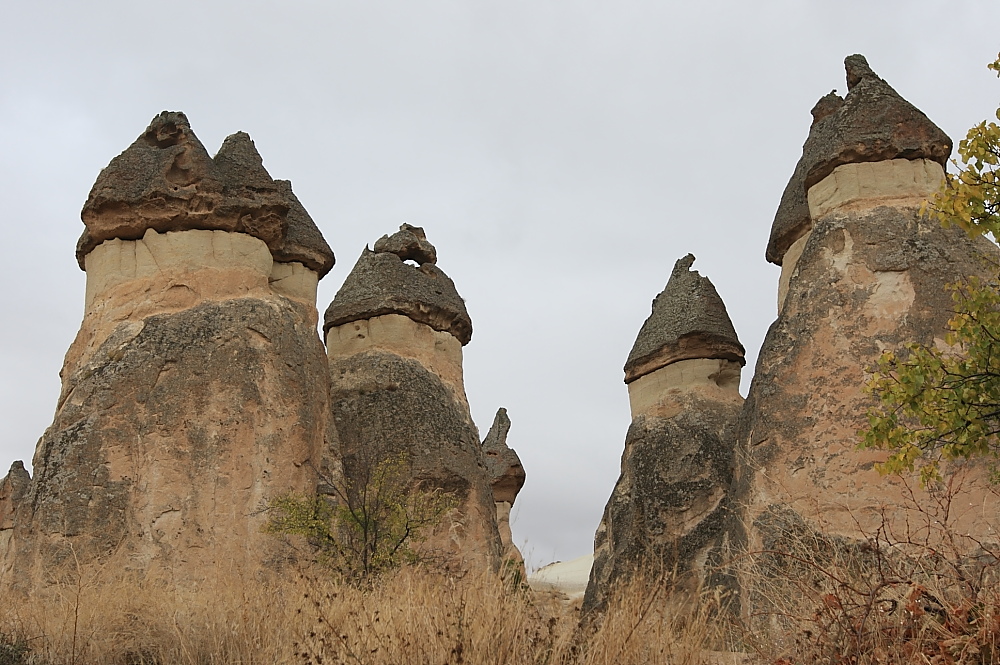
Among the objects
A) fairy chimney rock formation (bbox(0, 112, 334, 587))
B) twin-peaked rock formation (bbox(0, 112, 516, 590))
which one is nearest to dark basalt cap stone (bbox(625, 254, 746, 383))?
twin-peaked rock formation (bbox(0, 112, 516, 590))

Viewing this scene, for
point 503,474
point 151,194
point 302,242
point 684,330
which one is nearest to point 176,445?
point 151,194

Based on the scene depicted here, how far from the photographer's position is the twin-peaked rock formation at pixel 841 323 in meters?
8.00

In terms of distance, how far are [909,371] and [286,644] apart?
3885 mm

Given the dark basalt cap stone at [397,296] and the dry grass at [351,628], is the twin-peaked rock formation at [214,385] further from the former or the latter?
the dry grass at [351,628]

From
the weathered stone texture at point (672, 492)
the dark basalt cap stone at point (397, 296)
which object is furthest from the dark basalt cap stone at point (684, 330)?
the dark basalt cap stone at point (397, 296)

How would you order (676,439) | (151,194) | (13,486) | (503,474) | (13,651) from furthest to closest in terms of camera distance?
1. (503,474)
2. (13,486)
3. (676,439)
4. (151,194)
5. (13,651)

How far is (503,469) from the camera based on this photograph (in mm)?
21672

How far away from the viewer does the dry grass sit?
4047 mm

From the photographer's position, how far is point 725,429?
12445mm

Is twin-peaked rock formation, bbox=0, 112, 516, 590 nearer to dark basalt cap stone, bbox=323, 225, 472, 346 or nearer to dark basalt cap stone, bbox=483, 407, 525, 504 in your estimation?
dark basalt cap stone, bbox=323, 225, 472, 346

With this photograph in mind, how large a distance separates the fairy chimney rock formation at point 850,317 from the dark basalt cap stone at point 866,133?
2 cm

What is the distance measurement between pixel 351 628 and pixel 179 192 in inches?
261

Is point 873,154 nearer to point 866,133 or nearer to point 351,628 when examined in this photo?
point 866,133

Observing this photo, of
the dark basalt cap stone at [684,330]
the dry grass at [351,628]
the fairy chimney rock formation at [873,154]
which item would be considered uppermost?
the fairy chimney rock formation at [873,154]
